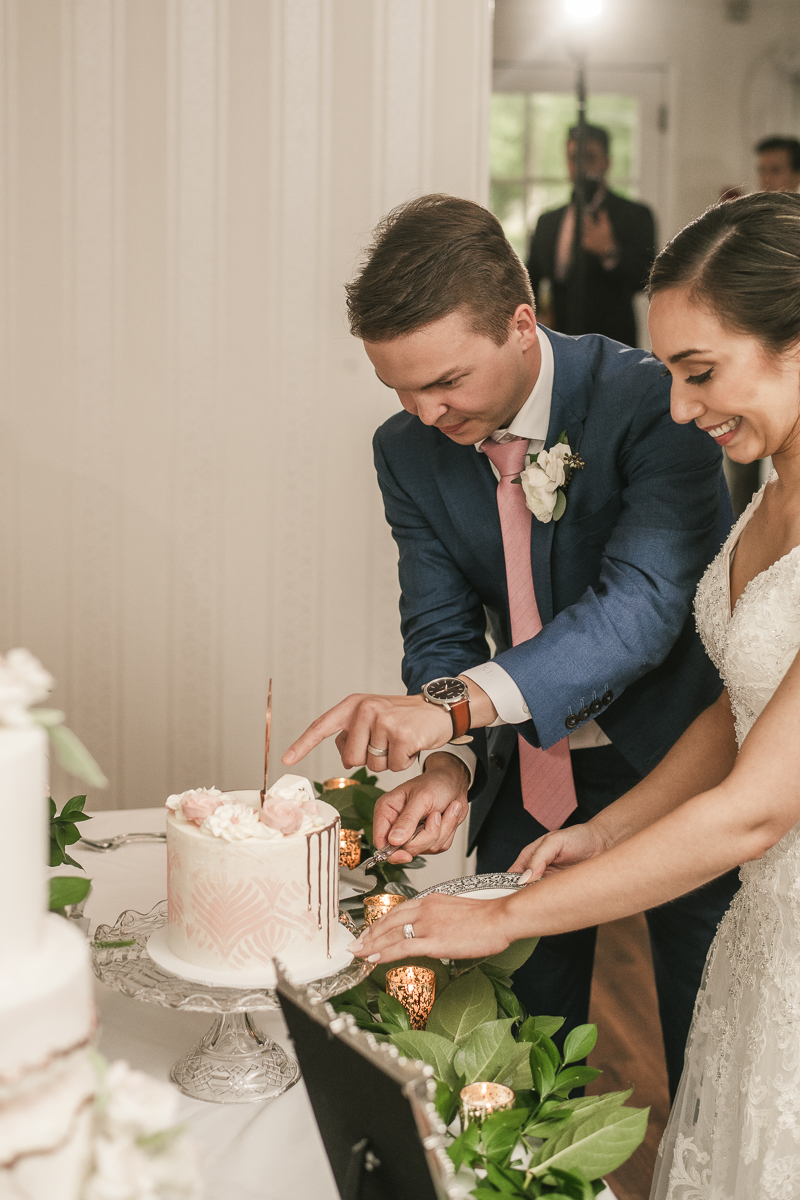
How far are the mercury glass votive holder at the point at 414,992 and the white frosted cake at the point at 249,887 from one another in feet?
0.25

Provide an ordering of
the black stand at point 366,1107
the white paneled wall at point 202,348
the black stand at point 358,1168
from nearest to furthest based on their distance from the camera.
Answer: the black stand at point 366,1107 < the black stand at point 358,1168 < the white paneled wall at point 202,348

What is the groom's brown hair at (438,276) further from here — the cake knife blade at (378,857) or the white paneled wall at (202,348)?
the white paneled wall at (202,348)

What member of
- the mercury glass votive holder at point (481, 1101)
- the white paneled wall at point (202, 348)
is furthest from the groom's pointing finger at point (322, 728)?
the white paneled wall at point (202, 348)

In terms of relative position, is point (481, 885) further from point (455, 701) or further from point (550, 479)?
point (550, 479)

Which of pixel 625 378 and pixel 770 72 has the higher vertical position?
pixel 770 72

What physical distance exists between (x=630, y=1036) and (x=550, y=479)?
192cm

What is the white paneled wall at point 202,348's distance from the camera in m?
2.60

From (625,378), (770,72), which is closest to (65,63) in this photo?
(625,378)

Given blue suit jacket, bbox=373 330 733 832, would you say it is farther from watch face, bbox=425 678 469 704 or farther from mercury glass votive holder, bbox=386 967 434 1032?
mercury glass votive holder, bbox=386 967 434 1032

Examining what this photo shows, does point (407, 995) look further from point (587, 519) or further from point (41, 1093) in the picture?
point (587, 519)

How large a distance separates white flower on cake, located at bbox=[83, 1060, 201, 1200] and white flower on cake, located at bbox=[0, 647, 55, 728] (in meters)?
0.20

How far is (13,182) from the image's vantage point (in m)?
2.61

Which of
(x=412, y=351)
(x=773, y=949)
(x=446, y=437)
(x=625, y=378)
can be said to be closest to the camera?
(x=773, y=949)

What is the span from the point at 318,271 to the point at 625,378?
1.25 meters
